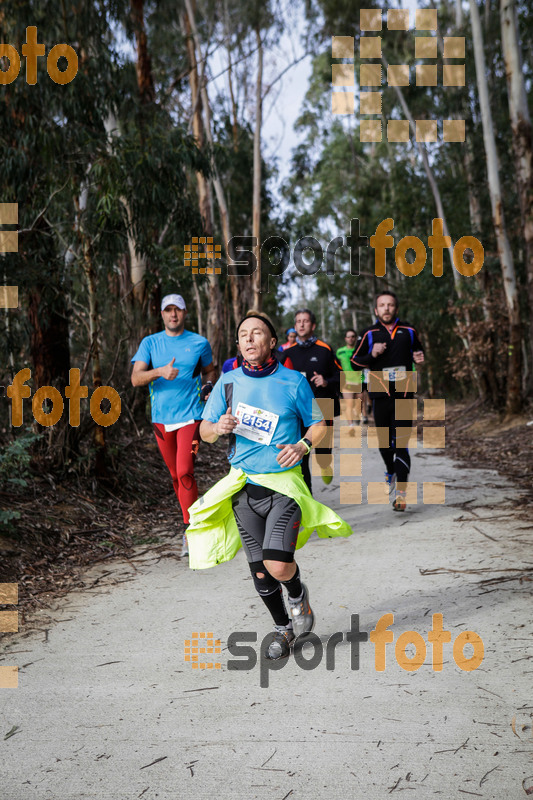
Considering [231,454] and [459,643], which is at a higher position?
[231,454]

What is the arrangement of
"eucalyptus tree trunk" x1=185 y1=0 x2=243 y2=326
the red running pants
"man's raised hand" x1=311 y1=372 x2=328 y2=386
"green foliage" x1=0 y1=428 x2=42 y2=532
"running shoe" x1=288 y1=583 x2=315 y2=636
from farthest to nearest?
"eucalyptus tree trunk" x1=185 y1=0 x2=243 y2=326 < "man's raised hand" x1=311 y1=372 x2=328 y2=386 < the red running pants < "green foliage" x1=0 y1=428 x2=42 y2=532 < "running shoe" x1=288 y1=583 x2=315 y2=636

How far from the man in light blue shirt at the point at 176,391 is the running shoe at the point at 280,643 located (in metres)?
2.39

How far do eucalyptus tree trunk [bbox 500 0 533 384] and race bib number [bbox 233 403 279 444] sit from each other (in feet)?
35.2

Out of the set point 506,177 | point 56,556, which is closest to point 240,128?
point 506,177

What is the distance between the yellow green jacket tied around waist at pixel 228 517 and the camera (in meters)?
4.01

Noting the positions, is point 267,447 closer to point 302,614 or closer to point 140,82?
point 302,614

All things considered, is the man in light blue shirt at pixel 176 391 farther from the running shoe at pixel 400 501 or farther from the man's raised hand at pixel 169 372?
the running shoe at pixel 400 501

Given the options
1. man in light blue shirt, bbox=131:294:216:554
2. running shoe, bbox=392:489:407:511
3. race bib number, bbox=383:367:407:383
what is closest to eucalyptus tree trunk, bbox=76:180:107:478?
man in light blue shirt, bbox=131:294:216:554

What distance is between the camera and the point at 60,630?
4613 millimetres

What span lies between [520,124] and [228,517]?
12067 mm

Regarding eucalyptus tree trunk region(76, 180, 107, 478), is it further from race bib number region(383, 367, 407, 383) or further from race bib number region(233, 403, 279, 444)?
race bib number region(233, 403, 279, 444)

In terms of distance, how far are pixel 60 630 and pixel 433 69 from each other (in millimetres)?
24981

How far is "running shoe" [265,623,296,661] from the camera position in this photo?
3.99m

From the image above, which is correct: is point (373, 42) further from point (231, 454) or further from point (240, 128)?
point (231, 454)
